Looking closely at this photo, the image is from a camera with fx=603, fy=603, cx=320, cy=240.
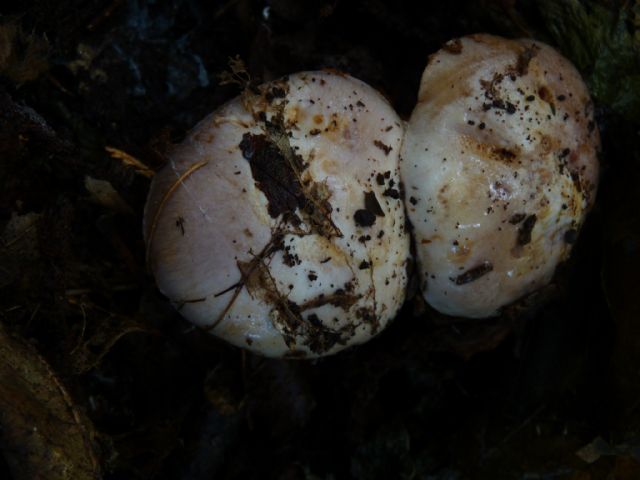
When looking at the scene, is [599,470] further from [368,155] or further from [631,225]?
[368,155]

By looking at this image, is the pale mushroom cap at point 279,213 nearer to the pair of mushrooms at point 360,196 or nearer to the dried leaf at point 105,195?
the pair of mushrooms at point 360,196

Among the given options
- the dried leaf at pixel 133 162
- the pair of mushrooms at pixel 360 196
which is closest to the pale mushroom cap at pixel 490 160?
the pair of mushrooms at pixel 360 196

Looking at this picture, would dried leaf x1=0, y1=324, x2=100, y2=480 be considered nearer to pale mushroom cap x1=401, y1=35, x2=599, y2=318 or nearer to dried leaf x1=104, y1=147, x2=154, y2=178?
dried leaf x1=104, y1=147, x2=154, y2=178

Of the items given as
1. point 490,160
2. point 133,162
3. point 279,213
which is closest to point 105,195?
point 133,162

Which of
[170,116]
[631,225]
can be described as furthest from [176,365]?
[631,225]

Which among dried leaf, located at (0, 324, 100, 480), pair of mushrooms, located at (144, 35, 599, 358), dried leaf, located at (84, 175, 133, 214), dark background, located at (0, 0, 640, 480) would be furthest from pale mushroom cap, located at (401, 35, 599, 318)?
dried leaf, located at (0, 324, 100, 480)

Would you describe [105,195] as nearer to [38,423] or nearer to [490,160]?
[38,423]

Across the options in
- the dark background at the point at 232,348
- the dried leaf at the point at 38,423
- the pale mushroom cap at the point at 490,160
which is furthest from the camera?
the dark background at the point at 232,348
